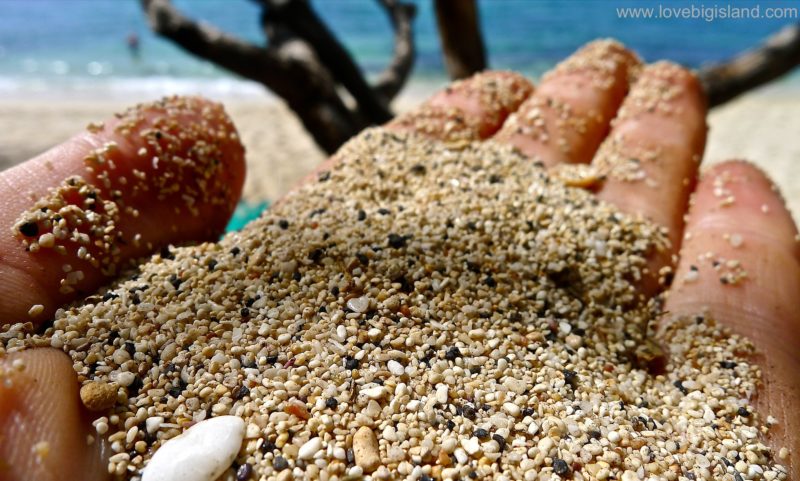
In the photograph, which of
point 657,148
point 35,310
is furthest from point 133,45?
point 35,310

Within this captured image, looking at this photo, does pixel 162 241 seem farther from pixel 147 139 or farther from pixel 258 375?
pixel 258 375

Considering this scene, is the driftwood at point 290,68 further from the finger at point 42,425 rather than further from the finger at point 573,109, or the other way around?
the finger at point 42,425

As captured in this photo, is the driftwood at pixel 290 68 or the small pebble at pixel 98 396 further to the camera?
the driftwood at pixel 290 68

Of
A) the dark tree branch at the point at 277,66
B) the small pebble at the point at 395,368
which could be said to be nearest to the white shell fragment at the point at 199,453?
the small pebble at the point at 395,368

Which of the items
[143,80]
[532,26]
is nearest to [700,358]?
[143,80]

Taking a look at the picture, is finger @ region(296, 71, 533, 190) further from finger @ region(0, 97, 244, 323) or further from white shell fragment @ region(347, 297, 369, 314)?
white shell fragment @ region(347, 297, 369, 314)

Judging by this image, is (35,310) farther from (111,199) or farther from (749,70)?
(749,70)

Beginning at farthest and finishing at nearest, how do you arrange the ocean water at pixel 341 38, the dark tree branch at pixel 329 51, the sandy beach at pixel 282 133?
the ocean water at pixel 341 38, the sandy beach at pixel 282 133, the dark tree branch at pixel 329 51
